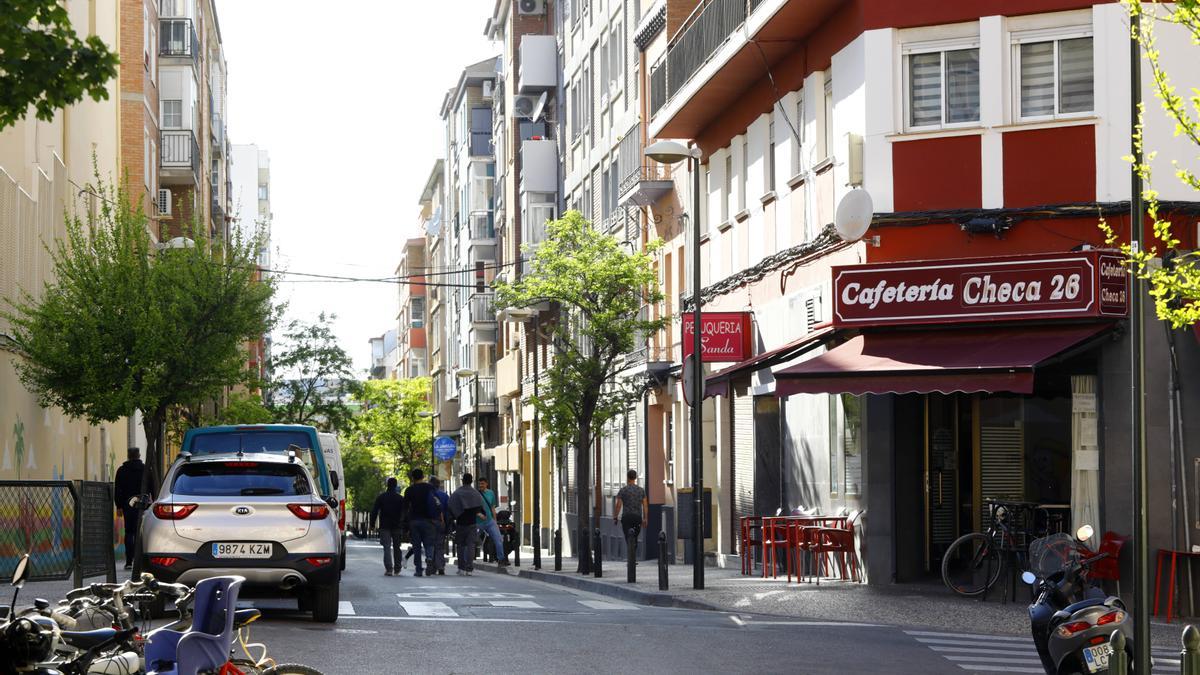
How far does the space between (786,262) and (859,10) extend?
219 inches

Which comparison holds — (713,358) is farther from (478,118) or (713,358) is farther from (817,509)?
(478,118)

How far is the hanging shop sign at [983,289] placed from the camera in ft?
72.7

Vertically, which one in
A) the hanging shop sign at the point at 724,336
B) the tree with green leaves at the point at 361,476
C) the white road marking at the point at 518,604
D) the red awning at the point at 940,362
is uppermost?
the hanging shop sign at the point at 724,336

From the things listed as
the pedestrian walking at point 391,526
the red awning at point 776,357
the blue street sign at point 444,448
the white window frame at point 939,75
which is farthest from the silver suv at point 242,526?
the blue street sign at point 444,448

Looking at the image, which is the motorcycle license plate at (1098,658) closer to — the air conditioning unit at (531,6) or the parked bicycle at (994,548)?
the parked bicycle at (994,548)

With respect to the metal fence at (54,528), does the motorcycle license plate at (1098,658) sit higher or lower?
lower

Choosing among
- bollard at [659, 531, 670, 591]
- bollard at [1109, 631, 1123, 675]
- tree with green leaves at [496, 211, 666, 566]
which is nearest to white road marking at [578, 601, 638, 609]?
bollard at [659, 531, 670, 591]

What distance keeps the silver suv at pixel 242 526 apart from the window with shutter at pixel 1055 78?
35.8ft

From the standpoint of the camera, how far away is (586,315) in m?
34.5

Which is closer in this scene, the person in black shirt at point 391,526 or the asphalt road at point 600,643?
the asphalt road at point 600,643

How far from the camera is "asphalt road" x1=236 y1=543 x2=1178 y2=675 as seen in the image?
48.2 ft

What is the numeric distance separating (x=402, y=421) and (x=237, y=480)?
3674 inches

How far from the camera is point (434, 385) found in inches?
4284

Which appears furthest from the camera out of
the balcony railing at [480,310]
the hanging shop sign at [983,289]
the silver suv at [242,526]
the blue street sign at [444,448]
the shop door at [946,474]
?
the balcony railing at [480,310]
